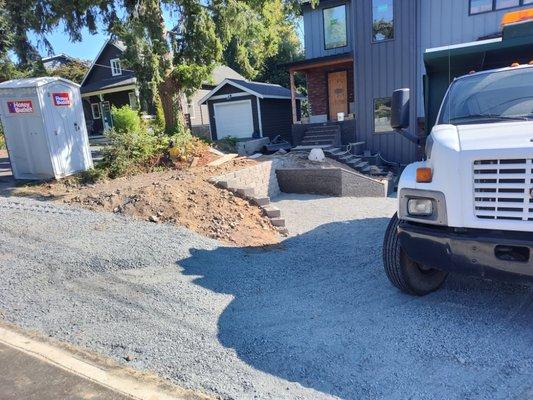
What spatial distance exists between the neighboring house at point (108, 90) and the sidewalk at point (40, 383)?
77.7 feet

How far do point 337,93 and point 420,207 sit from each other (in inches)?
628

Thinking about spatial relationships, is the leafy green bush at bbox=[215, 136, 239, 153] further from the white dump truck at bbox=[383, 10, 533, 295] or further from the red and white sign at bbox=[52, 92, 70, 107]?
the white dump truck at bbox=[383, 10, 533, 295]

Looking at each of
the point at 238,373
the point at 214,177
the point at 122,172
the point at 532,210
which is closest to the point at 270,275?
the point at 238,373

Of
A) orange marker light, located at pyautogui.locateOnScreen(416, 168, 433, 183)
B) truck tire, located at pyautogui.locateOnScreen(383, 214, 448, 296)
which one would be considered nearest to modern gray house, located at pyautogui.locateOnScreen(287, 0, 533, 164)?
truck tire, located at pyautogui.locateOnScreen(383, 214, 448, 296)

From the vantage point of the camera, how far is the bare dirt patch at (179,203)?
6.69 meters

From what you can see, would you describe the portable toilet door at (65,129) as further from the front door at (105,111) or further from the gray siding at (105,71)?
the front door at (105,111)

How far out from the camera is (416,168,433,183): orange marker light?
136 inches

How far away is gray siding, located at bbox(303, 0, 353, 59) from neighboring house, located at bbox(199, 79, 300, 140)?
3780 mm

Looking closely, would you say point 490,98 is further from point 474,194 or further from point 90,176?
point 90,176

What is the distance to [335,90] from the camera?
18.5 m

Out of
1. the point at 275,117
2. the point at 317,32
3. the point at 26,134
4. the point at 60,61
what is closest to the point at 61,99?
the point at 26,134

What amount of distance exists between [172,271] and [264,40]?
407 inches

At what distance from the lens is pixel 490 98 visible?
13.4 feet

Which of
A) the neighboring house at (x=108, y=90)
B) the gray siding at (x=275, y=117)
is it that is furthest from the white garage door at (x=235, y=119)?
the neighboring house at (x=108, y=90)
